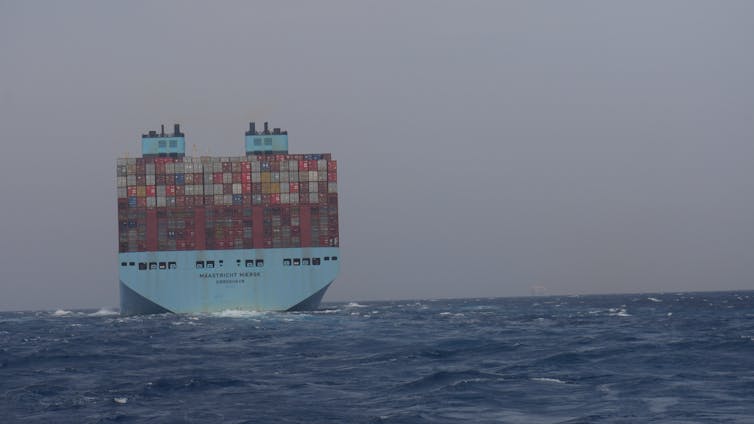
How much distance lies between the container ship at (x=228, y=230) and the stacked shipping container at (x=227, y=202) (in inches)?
4.4

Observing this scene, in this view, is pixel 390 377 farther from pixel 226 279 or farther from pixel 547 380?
pixel 226 279

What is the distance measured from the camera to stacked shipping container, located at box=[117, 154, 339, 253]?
118 metres

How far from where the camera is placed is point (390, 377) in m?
44.9

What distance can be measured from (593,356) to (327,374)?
13328 millimetres

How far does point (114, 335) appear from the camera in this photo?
79.5 metres

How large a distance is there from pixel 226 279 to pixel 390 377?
7179 cm

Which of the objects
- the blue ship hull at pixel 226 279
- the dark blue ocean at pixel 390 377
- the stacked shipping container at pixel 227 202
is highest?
the stacked shipping container at pixel 227 202

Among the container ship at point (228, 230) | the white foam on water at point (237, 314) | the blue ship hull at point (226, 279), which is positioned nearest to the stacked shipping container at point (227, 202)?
the container ship at point (228, 230)

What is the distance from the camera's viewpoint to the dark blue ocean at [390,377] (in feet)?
112

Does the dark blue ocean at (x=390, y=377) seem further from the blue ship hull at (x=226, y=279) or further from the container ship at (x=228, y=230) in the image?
the container ship at (x=228, y=230)

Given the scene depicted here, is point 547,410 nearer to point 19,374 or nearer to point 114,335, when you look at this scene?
point 19,374

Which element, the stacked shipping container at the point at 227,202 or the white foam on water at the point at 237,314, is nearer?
the white foam on water at the point at 237,314

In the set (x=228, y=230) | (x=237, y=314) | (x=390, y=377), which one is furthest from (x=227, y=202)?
(x=390, y=377)

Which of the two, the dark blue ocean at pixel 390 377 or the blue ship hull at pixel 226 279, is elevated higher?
the blue ship hull at pixel 226 279
